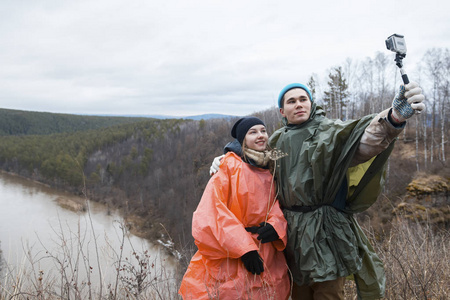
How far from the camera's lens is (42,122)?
402 feet

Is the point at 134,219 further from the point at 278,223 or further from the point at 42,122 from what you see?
the point at 42,122

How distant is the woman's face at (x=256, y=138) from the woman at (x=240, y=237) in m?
0.07

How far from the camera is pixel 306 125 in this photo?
2090 mm

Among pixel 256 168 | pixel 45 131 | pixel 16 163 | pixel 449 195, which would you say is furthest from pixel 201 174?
pixel 45 131

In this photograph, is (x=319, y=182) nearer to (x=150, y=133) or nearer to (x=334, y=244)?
(x=334, y=244)

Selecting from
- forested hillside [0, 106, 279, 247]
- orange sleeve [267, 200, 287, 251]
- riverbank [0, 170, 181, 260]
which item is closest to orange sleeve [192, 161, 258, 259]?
orange sleeve [267, 200, 287, 251]

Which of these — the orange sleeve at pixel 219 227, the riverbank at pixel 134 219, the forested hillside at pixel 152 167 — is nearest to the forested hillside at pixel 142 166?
the forested hillside at pixel 152 167

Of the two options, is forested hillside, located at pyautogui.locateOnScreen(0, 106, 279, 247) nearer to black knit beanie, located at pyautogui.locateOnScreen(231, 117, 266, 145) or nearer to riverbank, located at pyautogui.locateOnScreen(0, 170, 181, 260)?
riverbank, located at pyautogui.locateOnScreen(0, 170, 181, 260)

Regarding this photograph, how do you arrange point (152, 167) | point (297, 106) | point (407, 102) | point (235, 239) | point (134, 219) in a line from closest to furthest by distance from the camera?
point (407, 102) → point (235, 239) → point (297, 106) → point (134, 219) → point (152, 167)

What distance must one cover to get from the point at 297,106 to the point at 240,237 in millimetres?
989

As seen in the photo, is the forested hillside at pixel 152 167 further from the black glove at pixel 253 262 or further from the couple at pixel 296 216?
the black glove at pixel 253 262

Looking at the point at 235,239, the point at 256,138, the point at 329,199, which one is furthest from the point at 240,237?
the point at 256,138

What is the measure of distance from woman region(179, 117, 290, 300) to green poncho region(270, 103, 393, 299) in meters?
0.13

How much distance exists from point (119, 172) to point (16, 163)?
86.9ft
